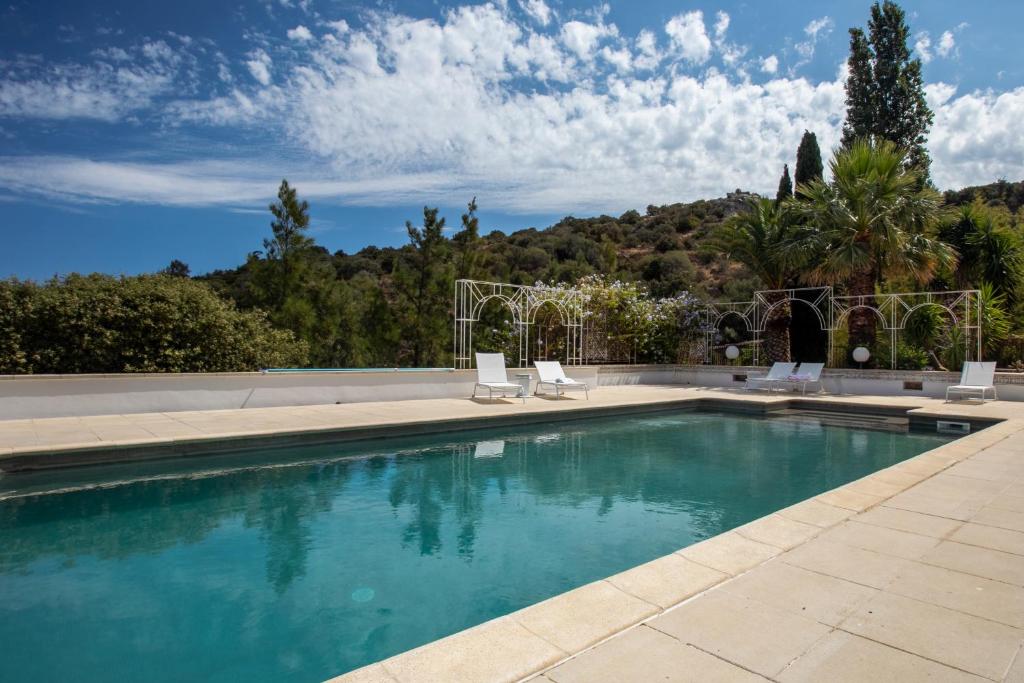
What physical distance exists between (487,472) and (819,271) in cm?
1064

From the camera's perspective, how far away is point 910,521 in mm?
3793

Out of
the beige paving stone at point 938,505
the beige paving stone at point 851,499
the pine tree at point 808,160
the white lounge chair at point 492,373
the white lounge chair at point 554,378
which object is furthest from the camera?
the pine tree at point 808,160

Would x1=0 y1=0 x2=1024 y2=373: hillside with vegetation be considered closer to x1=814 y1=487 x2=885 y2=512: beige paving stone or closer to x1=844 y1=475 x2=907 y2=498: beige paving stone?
x1=814 y1=487 x2=885 y2=512: beige paving stone

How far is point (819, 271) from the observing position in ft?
45.1

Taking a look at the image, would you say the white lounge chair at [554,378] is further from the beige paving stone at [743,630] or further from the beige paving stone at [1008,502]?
the beige paving stone at [743,630]

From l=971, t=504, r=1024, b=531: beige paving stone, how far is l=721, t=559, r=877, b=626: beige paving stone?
1.74m

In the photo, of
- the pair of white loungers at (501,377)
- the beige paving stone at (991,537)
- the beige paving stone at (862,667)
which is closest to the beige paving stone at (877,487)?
the beige paving stone at (991,537)

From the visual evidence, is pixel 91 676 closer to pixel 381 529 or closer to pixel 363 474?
pixel 381 529

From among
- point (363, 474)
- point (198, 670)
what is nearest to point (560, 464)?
point (363, 474)

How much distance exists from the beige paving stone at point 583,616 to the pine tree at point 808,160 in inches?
754

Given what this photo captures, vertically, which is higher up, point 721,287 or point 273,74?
point 273,74

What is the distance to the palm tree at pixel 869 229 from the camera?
12883mm

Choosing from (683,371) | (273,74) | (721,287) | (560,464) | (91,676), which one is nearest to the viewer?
(91,676)

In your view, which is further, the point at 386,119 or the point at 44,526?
the point at 386,119
